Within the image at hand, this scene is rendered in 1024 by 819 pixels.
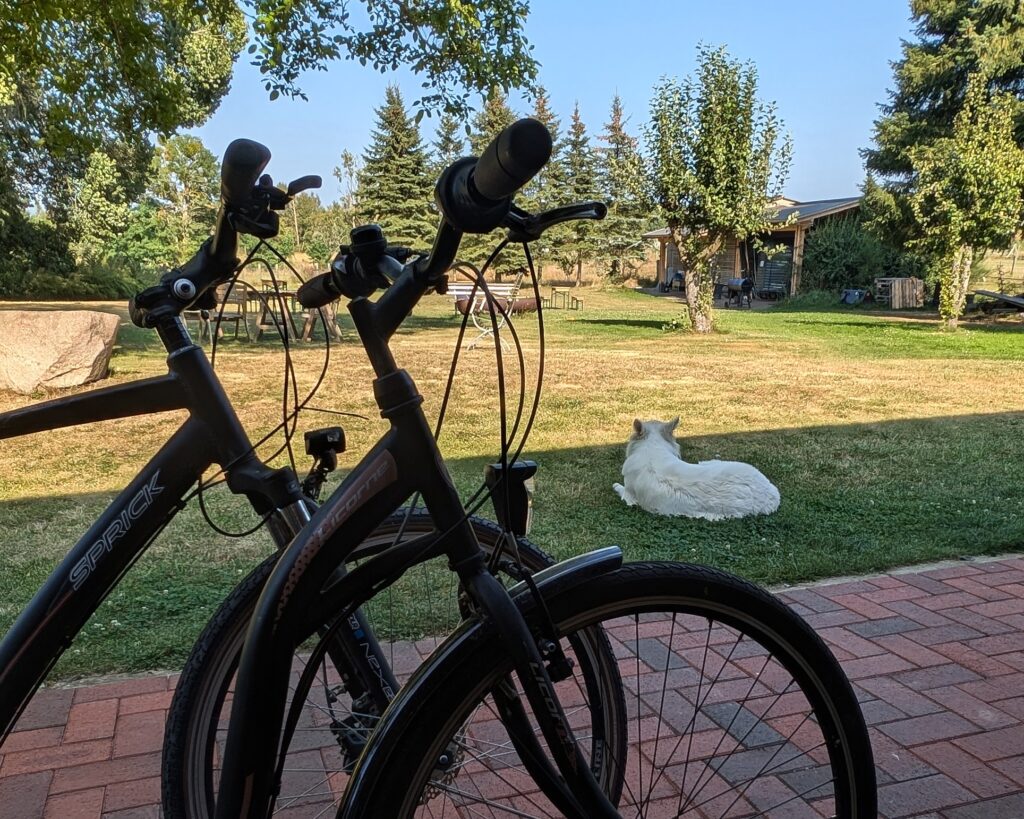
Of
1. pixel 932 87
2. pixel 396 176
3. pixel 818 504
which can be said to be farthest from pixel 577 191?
pixel 818 504

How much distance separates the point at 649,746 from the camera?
2.40 metres

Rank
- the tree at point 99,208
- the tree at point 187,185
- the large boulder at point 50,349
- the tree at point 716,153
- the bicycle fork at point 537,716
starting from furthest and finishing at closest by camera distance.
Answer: the tree at point 187,185 < the tree at point 99,208 < the tree at point 716,153 < the large boulder at point 50,349 < the bicycle fork at point 537,716

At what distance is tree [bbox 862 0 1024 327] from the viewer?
20984mm

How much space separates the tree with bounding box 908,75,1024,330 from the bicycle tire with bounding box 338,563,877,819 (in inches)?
585

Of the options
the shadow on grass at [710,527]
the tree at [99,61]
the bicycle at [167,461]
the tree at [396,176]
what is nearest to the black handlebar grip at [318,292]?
the bicycle at [167,461]

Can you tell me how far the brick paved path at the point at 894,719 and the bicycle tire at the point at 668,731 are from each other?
327mm

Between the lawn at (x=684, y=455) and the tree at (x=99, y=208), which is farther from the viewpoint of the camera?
the tree at (x=99, y=208)

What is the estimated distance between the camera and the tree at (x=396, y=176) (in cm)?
3072

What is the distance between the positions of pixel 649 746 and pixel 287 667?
4.72 ft

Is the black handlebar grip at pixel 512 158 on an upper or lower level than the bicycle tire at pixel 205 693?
upper

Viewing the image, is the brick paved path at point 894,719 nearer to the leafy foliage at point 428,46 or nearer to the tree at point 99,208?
the leafy foliage at point 428,46

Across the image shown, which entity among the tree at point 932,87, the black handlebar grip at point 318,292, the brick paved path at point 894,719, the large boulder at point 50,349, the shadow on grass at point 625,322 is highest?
the tree at point 932,87

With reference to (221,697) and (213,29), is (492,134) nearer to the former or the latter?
(213,29)

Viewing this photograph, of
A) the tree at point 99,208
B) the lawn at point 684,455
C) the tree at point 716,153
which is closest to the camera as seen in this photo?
the lawn at point 684,455
